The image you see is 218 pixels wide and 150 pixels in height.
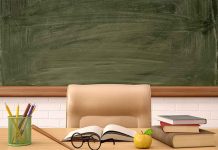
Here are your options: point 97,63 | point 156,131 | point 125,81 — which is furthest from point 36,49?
point 156,131

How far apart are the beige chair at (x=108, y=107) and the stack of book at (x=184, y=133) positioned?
0.59m

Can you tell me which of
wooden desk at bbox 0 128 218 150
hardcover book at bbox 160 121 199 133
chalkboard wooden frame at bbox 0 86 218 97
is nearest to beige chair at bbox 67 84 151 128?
wooden desk at bbox 0 128 218 150

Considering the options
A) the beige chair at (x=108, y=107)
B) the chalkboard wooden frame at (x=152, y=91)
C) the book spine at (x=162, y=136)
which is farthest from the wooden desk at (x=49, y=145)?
the chalkboard wooden frame at (x=152, y=91)

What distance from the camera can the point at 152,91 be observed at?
300 cm

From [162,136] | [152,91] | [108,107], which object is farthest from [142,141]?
[152,91]

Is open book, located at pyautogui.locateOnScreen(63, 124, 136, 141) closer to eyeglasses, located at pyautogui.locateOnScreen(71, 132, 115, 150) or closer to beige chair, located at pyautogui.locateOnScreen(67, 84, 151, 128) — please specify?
eyeglasses, located at pyautogui.locateOnScreen(71, 132, 115, 150)

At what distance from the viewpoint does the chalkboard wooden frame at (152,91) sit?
9.79 feet

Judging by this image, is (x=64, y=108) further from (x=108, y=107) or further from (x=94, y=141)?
(x=94, y=141)

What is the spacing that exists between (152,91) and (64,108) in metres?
0.68

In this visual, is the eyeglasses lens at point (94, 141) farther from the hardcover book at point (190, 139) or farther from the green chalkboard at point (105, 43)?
the green chalkboard at point (105, 43)

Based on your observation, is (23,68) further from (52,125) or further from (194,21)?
(194,21)

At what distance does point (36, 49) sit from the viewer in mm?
3014

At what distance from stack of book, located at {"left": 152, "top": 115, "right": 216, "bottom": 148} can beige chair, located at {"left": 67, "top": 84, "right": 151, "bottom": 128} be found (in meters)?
0.59

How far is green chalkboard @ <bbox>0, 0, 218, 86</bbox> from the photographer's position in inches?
119
